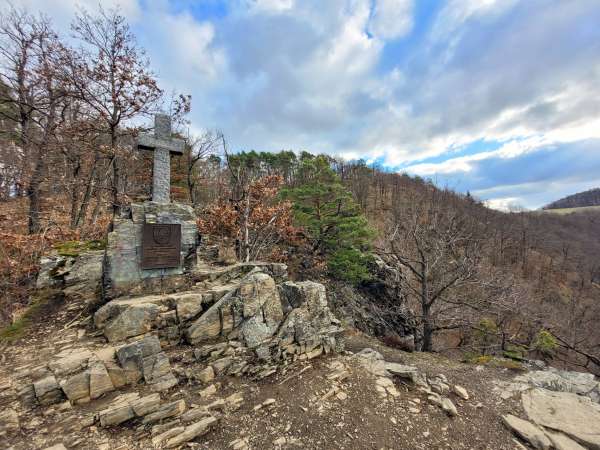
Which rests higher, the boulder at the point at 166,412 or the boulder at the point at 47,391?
the boulder at the point at 47,391

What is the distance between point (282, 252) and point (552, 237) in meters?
52.6

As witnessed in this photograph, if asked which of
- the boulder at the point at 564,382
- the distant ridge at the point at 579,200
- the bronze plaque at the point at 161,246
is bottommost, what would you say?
the boulder at the point at 564,382

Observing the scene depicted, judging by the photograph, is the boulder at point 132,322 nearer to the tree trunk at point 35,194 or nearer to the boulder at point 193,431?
the boulder at point 193,431

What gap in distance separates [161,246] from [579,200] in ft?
381

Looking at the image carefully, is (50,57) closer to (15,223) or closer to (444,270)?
(15,223)

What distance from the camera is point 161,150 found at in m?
5.54

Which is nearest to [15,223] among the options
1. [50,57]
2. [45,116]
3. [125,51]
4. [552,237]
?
[45,116]

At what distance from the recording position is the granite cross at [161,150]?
17.7 ft

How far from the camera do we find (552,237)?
41.0 metres

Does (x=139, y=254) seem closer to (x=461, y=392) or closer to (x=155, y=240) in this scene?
(x=155, y=240)

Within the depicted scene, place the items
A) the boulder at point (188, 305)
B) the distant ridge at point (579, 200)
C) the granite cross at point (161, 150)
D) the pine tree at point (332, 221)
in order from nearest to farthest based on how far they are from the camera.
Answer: the boulder at point (188, 305) → the granite cross at point (161, 150) → the pine tree at point (332, 221) → the distant ridge at point (579, 200)

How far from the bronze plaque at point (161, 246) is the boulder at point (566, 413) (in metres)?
7.05

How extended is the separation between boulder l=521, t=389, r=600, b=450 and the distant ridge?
104040 millimetres

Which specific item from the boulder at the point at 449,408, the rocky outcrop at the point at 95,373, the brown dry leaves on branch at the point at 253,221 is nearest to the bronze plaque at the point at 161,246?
the rocky outcrop at the point at 95,373
